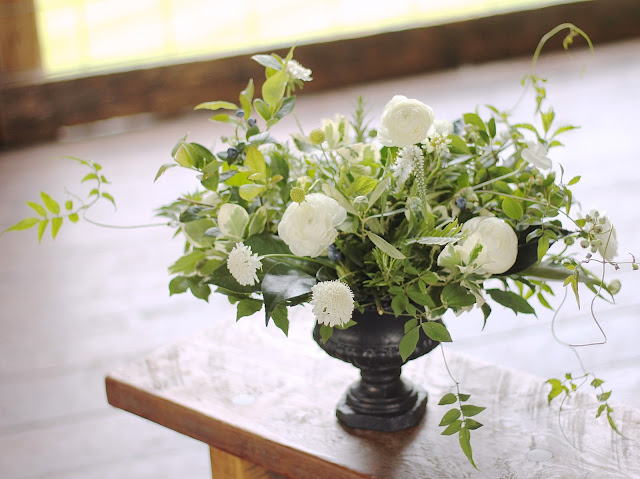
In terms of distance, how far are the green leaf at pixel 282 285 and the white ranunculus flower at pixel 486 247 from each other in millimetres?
133

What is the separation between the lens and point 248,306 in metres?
0.90

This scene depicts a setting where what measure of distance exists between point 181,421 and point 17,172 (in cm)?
297

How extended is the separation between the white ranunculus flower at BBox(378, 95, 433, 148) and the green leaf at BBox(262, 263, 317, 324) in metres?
0.16

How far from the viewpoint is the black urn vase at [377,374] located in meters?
0.92

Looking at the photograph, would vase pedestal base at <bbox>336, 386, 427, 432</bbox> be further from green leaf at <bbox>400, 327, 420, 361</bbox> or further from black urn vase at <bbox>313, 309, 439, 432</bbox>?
green leaf at <bbox>400, 327, 420, 361</bbox>

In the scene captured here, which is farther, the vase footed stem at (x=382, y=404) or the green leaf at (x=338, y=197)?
the vase footed stem at (x=382, y=404)

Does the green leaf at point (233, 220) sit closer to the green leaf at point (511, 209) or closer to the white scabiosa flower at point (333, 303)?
the white scabiosa flower at point (333, 303)

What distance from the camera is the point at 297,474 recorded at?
0.96 m

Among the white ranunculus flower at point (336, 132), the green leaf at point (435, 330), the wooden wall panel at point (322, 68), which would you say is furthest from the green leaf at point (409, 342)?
the wooden wall panel at point (322, 68)

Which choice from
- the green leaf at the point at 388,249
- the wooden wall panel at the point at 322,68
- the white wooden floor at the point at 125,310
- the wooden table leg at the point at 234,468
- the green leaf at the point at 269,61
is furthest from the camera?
the wooden wall panel at the point at 322,68

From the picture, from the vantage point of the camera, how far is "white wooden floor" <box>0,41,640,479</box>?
6.06 feet

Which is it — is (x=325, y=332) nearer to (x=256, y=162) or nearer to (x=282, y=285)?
(x=282, y=285)

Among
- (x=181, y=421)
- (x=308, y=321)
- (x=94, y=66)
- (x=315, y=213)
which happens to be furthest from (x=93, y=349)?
(x=94, y=66)

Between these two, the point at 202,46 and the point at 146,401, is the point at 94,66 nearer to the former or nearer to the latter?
the point at 202,46
